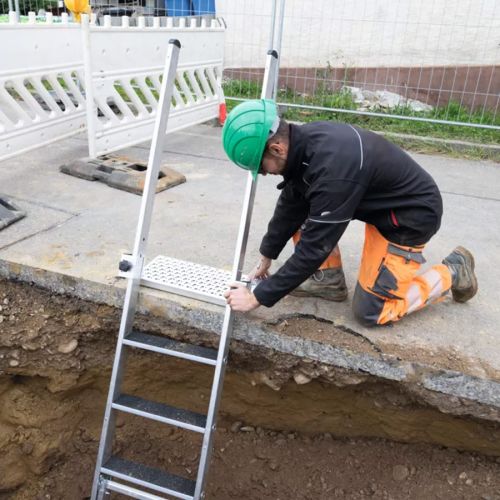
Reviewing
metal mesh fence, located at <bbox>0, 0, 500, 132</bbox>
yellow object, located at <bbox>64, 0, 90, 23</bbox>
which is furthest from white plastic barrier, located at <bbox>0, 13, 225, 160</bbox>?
metal mesh fence, located at <bbox>0, 0, 500, 132</bbox>

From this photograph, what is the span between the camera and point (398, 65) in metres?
7.29

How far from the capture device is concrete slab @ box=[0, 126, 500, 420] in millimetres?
2498

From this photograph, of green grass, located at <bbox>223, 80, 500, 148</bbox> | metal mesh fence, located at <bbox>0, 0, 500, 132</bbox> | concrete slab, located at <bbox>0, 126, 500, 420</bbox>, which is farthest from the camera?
metal mesh fence, located at <bbox>0, 0, 500, 132</bbox>

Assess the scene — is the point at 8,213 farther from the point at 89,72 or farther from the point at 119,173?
the point at 89,72

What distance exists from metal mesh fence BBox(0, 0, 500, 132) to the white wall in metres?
0.01

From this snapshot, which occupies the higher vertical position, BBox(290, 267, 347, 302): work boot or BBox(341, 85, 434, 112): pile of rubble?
BBox(341, 85, 434, 112): pile of rubble

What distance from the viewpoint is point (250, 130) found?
2186mm

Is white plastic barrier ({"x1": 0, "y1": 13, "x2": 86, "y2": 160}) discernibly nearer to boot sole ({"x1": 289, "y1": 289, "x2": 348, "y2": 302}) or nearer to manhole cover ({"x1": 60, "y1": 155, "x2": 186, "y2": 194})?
manhole cover ({"x1": 60, "y1": 155, "x2": 186, "y2": 194})

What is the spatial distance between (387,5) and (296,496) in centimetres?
618

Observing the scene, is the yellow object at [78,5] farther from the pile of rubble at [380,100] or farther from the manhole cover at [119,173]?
the pile of rubble at [380,100]

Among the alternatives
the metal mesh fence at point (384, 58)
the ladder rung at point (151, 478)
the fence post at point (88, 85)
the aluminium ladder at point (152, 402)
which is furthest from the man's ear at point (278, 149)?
the metal mesh fence at point (384, 58)

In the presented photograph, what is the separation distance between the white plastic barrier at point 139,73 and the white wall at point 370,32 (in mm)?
1634

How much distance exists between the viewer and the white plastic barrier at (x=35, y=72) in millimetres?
4219

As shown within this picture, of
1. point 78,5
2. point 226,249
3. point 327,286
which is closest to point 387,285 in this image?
point 327,286
